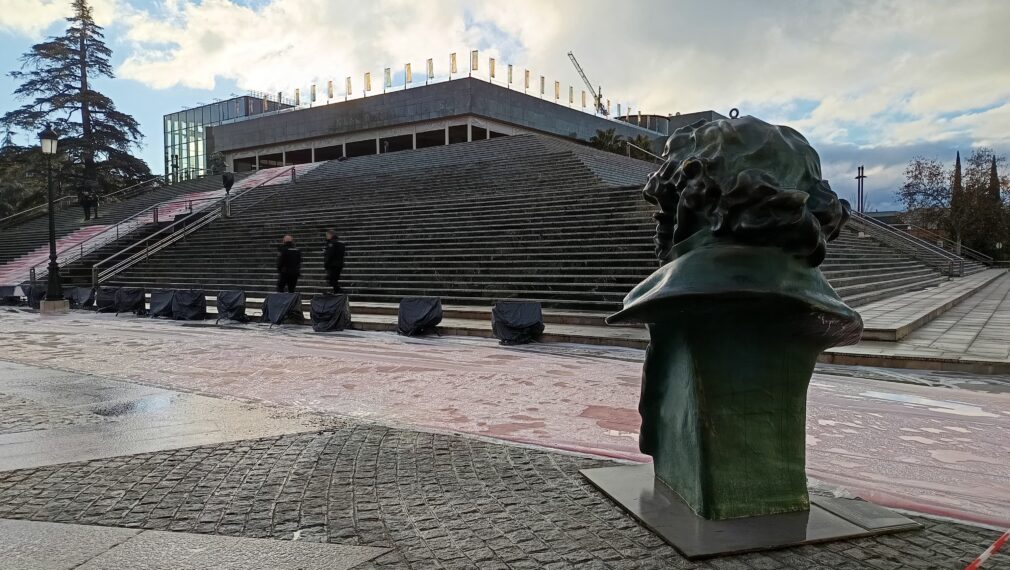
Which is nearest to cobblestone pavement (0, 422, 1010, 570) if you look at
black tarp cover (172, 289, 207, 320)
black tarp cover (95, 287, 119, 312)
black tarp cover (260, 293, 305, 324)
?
black tarp cover (260, 293, 305, 324)

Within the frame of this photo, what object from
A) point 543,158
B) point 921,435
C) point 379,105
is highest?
point 379,105

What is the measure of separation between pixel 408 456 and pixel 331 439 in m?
0.79

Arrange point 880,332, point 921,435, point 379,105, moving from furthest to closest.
Result: point 379,105 → point 880,332 → point 921,435

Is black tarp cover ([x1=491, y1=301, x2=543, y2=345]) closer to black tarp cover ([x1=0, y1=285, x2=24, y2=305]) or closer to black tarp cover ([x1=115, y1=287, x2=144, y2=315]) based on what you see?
black tarp cover ([x1=115, y1=287, x2=144, y2=315])

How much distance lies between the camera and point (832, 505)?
317cm

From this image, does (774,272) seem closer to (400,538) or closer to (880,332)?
(400,538)

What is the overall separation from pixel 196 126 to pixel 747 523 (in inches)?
2825

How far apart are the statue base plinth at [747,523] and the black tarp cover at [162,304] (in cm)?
1527

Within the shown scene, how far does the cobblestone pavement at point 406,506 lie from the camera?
2.63 meters

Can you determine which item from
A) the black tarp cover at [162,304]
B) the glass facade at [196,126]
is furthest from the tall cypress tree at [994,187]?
the glass facade at [196,126]

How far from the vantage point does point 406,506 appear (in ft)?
10.5

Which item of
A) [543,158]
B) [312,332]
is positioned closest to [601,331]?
[312,332]

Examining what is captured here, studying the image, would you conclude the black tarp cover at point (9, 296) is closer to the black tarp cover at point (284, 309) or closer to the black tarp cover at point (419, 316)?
the black tarp cover at point (284, 309)

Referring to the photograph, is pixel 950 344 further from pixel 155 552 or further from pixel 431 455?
pixel 155 552
